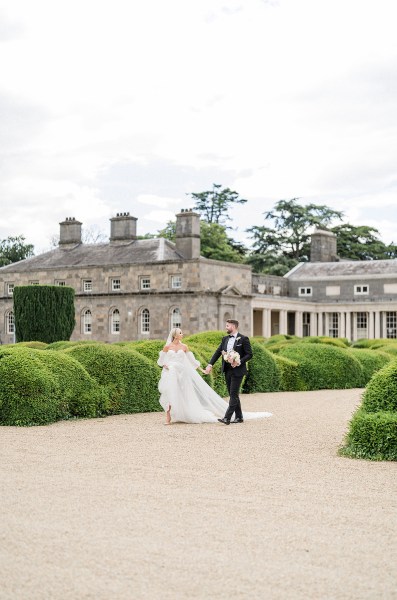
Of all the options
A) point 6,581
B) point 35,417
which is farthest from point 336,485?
point 35,417

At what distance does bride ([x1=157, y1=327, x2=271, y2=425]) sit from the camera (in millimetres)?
13273

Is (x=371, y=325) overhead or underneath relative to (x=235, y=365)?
overhead

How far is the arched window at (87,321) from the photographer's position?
5581cm

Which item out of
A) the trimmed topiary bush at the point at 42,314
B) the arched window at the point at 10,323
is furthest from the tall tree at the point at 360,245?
the trimmed topiary bush at the point at 42,314

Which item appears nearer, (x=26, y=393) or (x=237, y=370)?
(x=26, y=393)

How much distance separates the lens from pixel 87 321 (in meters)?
56.0

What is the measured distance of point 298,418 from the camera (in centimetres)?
1410

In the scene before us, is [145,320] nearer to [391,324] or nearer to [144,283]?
[144,283]

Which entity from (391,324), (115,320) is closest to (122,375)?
(115,320)

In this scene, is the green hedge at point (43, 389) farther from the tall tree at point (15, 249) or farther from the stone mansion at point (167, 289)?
the tall tree at point (15, 249)

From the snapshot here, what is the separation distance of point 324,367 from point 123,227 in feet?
114

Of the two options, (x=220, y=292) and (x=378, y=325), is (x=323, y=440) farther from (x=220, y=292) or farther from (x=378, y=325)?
(x=378, y=325)

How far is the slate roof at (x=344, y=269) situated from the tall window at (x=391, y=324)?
3.22 m

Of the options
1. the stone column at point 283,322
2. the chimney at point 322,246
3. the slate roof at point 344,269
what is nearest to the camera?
the stone column at point 283,322
